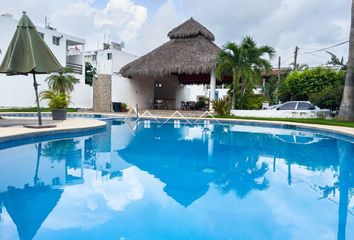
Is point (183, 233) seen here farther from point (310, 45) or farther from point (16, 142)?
point (310, 45)

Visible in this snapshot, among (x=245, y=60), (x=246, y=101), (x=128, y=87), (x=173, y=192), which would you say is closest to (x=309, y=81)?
(x=246, y=101)

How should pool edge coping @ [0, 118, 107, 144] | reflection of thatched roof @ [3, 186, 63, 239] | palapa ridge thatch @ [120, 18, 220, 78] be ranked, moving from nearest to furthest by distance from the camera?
1. reflection of thatched roof @ [3, 186, 63, 239]
2. pool edge coping @ [0, 118, 107, 144]
3. palapa ridge thatch @ [120, 18, 220, 78]

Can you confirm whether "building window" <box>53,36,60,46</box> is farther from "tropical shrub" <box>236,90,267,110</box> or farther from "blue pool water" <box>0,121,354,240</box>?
"blue pool water" <box>0,121,354,240</box>

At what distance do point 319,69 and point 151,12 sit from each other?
41.0ft

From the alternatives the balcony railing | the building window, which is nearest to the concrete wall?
the balcony railing

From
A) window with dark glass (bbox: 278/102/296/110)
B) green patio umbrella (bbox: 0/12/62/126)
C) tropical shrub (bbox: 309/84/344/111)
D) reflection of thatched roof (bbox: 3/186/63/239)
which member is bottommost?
reflection of thatched roof (bbox: 3/186/63/239)

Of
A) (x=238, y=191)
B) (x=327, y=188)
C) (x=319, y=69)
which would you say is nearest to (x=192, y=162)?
(x=238, y=191)

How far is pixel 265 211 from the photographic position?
3.70m

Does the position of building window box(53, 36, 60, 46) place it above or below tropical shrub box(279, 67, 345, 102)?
above

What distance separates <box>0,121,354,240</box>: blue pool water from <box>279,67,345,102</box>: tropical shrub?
39.5ft

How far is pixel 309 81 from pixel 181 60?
8731 millimetres

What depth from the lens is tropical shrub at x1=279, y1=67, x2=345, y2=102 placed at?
1889 centimetres

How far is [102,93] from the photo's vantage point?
2039 centimetres

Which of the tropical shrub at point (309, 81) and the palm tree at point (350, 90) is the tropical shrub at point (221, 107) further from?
the tropical shrub at point (309, 81)
